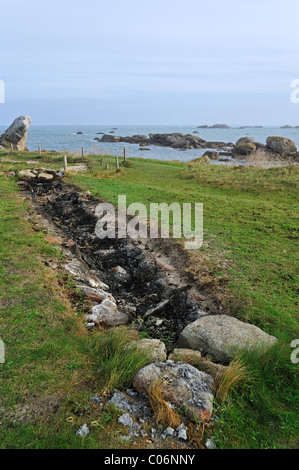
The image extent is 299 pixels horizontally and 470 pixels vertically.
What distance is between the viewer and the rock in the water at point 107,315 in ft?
21.2

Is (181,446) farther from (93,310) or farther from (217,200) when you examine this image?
(217,200)

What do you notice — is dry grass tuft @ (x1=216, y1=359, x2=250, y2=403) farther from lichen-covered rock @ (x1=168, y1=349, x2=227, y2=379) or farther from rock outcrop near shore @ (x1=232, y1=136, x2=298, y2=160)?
rock outcrop near shore @ (x1=232, y1=136, x2=298, y2=160)

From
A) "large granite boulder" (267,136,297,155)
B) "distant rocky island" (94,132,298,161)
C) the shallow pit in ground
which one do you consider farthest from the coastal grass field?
"large granite boulder" (267,136,297,155)

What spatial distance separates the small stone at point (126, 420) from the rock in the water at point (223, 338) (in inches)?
82.8

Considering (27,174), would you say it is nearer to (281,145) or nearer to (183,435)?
(183,435)

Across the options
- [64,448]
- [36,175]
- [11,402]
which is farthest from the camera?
[36,175]

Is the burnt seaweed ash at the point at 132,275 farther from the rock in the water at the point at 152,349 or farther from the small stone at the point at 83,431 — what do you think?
the small stone at the point at 83,431

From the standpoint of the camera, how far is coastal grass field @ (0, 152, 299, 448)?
4.20m

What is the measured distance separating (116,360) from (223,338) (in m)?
2.08

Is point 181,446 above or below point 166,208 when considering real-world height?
below

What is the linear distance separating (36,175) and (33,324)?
18.1 meters

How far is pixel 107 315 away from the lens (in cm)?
672
